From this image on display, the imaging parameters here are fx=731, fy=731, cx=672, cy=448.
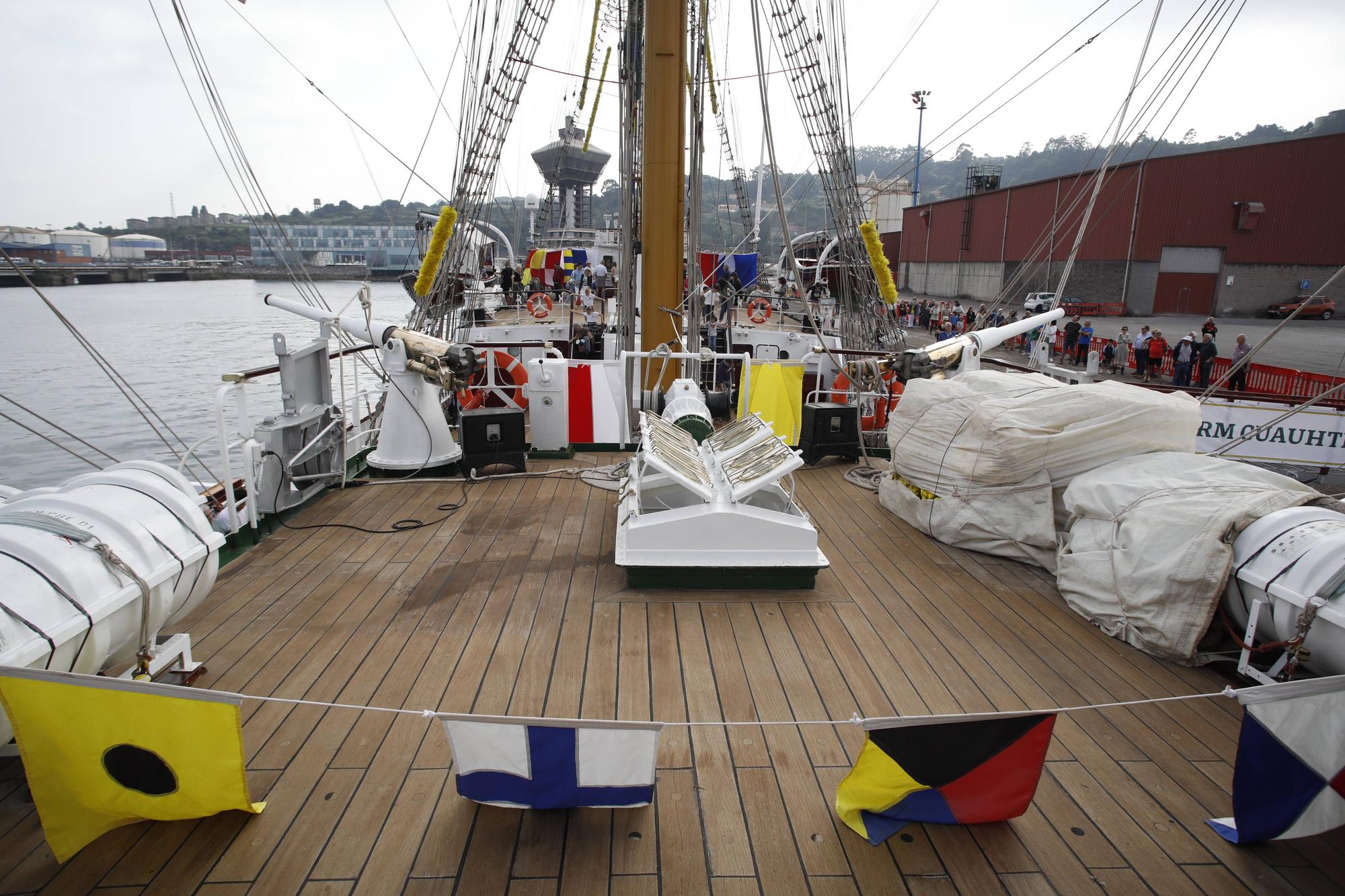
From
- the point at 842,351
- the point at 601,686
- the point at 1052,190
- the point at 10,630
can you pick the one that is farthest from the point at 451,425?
the point at 1052,190

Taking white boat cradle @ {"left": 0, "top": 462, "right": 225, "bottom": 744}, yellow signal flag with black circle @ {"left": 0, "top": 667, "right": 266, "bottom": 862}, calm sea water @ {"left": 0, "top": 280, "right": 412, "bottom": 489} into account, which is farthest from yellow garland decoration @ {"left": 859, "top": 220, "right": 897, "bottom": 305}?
yellow signal flag with black circle @ {"left": 0, "top": 667, "right": 266, "bottom": 862}

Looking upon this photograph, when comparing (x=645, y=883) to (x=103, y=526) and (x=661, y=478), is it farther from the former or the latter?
(x=661, y=478)

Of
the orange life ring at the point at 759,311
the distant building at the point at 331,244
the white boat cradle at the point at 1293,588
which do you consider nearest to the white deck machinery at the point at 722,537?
the white boat cradle at the point at 1293,588

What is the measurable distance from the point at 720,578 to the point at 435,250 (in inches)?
237

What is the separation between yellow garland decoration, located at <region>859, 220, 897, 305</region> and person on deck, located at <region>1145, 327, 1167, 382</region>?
10544mm

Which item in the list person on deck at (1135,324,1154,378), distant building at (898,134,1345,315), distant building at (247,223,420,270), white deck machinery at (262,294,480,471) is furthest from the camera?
distant building at (247,223,420,270)

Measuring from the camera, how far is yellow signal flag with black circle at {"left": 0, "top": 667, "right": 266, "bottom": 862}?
1.99m

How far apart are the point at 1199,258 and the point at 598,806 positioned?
36.3 meters

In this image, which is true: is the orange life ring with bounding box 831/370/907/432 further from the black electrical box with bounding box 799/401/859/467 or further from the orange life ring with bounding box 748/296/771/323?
the orange life ring with bounding box 748/296/771/323

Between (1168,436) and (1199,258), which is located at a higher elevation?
(1199,258)

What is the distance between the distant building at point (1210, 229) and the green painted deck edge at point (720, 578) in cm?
2747

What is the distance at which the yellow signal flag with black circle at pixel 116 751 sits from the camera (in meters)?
1.99

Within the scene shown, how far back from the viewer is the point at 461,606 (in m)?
3.91

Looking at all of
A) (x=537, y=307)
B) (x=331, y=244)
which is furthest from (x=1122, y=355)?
(x=331, y=244)
